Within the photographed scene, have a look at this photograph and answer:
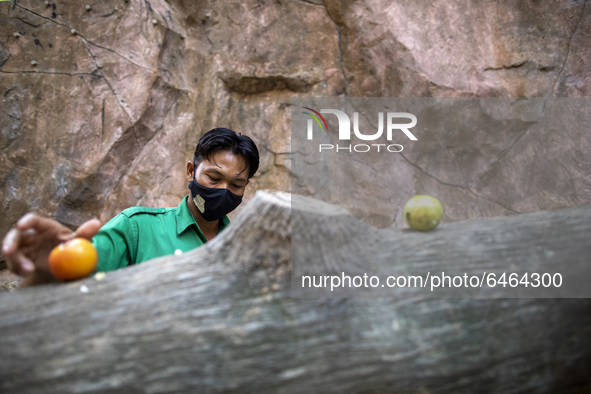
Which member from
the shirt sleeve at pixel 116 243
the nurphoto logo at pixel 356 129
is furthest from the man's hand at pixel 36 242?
the nurphoto logo at pixel 356 129

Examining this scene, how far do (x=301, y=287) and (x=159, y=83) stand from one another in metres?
2.72

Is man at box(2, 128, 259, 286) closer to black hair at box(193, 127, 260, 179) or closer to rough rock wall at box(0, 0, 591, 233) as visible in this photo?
black hair at box(193, 127, 260, 179)

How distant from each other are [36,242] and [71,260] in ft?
0.51

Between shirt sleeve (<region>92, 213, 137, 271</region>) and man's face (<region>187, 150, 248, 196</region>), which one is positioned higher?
man's face (<region>187, 150, 248, 196</region>)

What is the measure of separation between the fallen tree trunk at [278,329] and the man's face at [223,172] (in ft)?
2.30

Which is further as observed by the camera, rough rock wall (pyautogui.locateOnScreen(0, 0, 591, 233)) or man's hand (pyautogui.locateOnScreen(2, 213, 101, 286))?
rough rock wall (pyautogui.locateOnScreen(0, 0, 591, 233))

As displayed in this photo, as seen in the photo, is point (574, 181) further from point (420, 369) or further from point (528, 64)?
point (420, 369)

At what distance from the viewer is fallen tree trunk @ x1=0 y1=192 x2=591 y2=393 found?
43.5 inches

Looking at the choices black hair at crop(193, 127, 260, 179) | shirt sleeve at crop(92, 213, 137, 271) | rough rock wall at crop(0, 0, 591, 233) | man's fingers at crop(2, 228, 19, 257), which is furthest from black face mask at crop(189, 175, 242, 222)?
rough rock wall at crop(0, 0, 591, 233)

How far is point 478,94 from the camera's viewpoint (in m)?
3.08

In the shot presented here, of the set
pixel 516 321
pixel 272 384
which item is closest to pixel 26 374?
pixel 272 384

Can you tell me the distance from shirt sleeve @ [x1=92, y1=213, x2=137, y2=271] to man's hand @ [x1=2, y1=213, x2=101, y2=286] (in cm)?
24

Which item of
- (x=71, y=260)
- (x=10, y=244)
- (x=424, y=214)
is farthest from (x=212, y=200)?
(x=424, y=214)

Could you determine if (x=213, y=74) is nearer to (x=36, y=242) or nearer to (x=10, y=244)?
(x=36, y=242)
